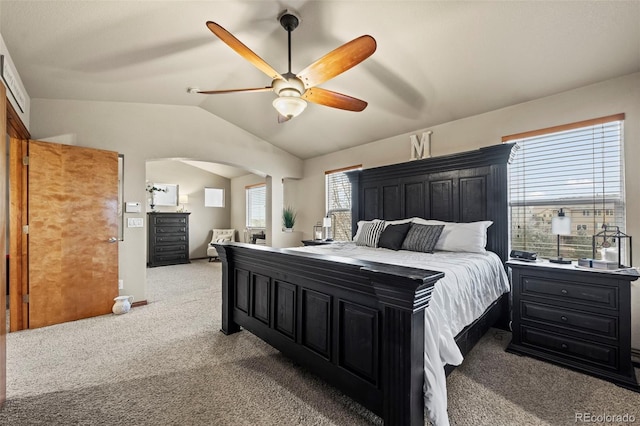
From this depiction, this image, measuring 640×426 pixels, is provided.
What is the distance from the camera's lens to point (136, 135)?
4.00 metres

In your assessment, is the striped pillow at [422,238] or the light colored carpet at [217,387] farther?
the striped pillow at [422,238]

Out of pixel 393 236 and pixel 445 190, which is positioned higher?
pixel 445 190

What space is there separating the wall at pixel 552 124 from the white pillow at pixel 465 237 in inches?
40.9

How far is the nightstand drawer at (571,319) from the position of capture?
84.0 inches

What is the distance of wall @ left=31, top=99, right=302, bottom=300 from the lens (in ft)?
11.6

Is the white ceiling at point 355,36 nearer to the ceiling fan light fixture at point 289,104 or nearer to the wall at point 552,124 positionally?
the wall at point 552,124

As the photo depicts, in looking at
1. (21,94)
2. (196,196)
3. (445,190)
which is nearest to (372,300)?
(445,190)

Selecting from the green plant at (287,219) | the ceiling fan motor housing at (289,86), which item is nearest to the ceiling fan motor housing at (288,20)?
the ceiling fan motor housing at (289,86)

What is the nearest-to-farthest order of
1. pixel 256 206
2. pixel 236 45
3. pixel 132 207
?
1. pixel 236 45
2. pixel 132 207
3. pixel 256 206

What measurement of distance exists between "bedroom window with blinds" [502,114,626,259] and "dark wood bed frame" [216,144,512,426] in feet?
0.74

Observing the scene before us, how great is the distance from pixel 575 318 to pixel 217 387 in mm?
2807

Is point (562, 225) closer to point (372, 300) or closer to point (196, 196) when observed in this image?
point (372, 300)

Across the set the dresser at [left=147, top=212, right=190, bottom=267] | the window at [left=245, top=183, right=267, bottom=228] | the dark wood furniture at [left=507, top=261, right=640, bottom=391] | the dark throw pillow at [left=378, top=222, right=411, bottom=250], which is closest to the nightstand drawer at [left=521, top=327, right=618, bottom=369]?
the dark wood furniture at [left=507, top=261, right=640, bottom=391]

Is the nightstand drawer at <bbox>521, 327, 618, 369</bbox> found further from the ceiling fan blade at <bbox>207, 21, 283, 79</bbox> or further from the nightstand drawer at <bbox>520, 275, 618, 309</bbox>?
the ceiling fan blade at <bbox>207, 21, 283, 79</bbox>
